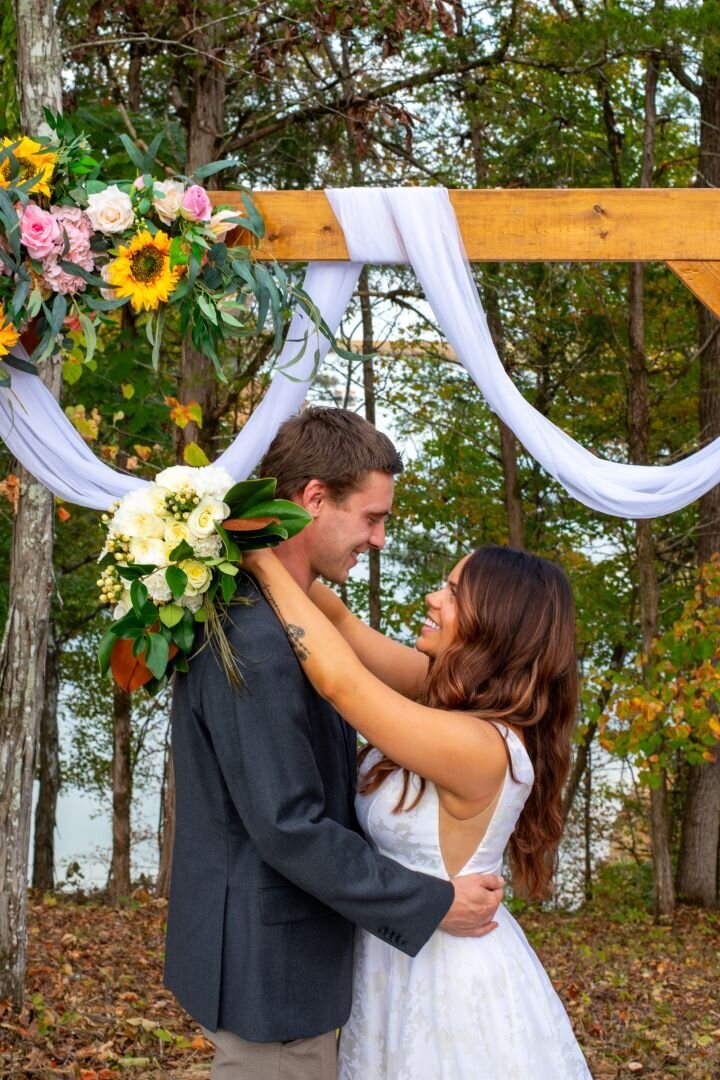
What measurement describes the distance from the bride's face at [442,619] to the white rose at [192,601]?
0.46 meters

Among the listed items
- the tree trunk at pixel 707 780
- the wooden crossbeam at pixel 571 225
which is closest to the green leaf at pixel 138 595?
the wooden crossbeam at pixel 571 225

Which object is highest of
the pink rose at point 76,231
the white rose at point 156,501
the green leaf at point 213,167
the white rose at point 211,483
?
the green leaf at point 213,167

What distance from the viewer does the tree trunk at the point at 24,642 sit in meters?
4.75

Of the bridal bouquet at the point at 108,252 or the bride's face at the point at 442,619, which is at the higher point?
the bridal bouquet at the point at 108,252

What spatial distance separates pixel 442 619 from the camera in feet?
8.02

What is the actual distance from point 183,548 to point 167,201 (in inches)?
54.9

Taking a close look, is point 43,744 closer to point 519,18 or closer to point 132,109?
point 132,109

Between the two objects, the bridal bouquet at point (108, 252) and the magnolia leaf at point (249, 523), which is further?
the bridal bouquet at point (108, 252)

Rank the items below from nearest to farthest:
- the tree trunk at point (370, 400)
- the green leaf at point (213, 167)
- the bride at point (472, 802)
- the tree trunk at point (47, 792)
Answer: the bride at point (472, 802) < the green leaf at point (213, 167) < the tree trunk at point (370, 400) < the tree trunk at point (47, 792)

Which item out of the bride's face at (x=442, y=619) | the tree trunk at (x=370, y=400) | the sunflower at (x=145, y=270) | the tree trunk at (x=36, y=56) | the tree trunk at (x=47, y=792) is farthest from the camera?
the tree trunk at (x=47, y=792)

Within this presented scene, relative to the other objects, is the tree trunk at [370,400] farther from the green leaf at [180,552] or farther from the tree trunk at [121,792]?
the green leaf at [180,552]

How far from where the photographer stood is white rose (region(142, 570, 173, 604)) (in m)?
2.21

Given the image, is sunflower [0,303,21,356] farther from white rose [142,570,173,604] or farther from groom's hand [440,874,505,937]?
groom's hand [440,874,505,937]

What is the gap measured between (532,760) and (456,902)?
1.06 ft
